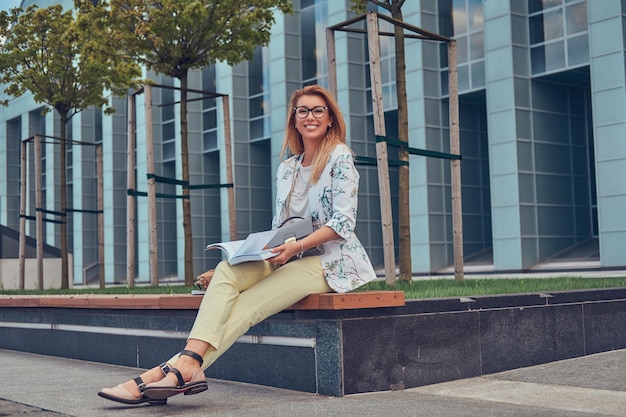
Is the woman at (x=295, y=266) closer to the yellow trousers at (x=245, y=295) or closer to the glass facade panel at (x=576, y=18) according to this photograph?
the yellow trousers at (x=245, y=295)

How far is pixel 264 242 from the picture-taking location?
16.6 ft

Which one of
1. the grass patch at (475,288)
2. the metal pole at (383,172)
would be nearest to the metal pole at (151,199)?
the grass patch at (475,288)

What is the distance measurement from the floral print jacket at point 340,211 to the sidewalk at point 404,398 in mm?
752

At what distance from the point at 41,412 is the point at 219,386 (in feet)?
4.75

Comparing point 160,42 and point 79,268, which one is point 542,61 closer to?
point 160,42

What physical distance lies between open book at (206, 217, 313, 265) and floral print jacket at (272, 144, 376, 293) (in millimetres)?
155

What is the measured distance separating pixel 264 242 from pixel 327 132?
0.91m

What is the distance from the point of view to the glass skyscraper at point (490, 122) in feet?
78.9

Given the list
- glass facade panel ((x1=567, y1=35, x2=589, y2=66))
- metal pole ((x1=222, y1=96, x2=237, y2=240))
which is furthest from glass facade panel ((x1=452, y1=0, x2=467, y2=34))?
metal pole ((x1=222, y1=96, x2=237, y2=240))

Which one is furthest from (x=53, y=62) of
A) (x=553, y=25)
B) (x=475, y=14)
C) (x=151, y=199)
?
(x=475, y=14)

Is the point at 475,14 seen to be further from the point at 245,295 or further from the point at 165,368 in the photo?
the point at 165,368

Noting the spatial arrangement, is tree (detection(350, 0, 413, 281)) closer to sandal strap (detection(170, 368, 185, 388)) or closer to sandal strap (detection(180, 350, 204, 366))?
sandal strap (detection(180, 350, 204, 366))

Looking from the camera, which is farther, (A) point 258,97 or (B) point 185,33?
(A) point 258,97

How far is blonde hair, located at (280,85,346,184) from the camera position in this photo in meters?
5.32
